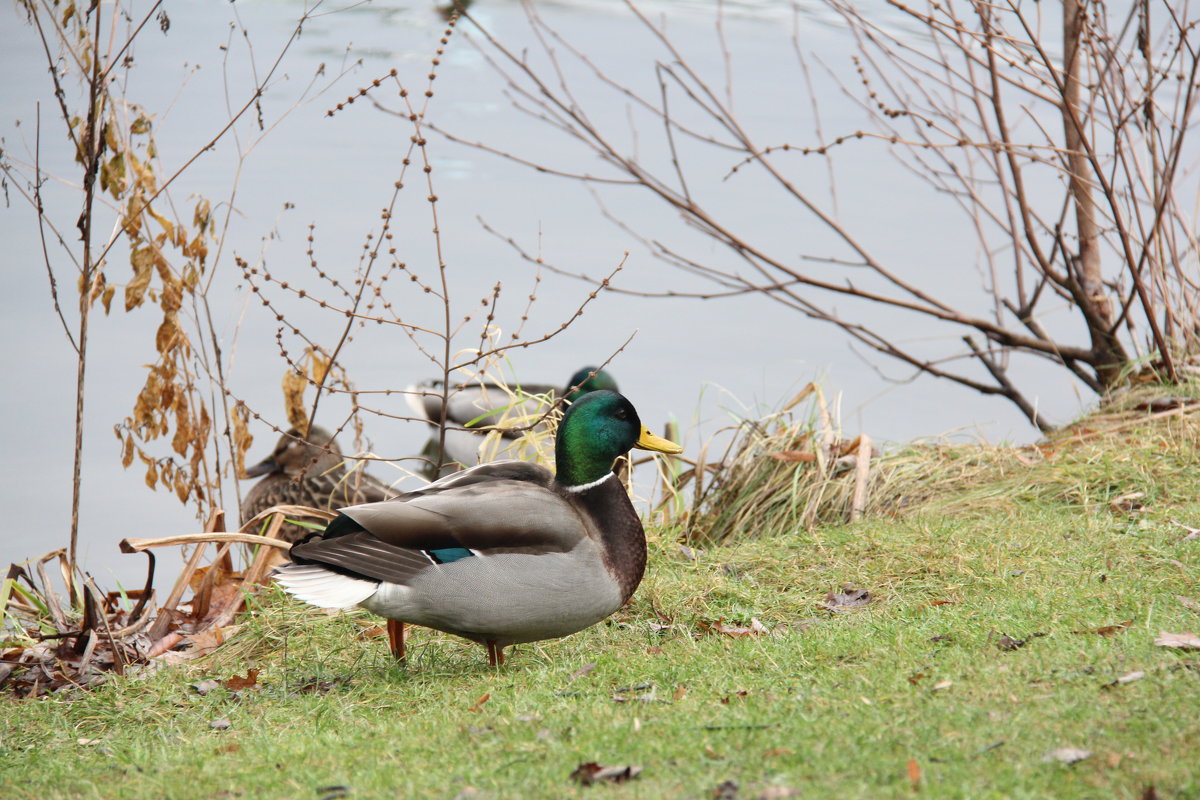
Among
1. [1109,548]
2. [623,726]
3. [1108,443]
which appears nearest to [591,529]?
[623,726]

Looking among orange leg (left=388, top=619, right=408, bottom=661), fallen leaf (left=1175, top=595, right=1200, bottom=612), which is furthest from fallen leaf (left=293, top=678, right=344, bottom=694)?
fallen leaf (left=1175, top=595, right=1200, bottom=612)

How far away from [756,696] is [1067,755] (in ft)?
2.83

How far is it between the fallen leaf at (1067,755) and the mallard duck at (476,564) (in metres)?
1.50

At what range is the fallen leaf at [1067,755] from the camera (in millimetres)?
2465

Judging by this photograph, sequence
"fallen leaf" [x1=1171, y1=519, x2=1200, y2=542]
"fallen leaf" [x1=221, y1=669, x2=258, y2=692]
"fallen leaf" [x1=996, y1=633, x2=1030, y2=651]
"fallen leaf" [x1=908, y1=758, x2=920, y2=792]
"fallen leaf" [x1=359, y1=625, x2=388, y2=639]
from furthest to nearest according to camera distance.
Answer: "fallen leaf" [x1=1171, y1=519, x2=1200, y2=542] < "fallen leaf" [x1=359, y1=625, x2=388, y2=639] < "fallen leaf" [x1=221, y1=669, x2=258, y2=692] < "fallen leaf" [x1=996, y1=633, x2=1030, y2=651] < "fallen leaf" [x1=908, y1=758, x2=920, y2=792]

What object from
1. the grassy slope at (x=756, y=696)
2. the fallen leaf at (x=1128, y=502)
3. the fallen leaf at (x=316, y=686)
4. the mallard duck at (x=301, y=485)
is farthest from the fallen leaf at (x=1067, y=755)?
the mallard duck at (x=301, y=485)

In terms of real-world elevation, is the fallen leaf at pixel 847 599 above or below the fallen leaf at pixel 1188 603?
below

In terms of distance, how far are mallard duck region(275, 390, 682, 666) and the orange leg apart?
0.26 feet

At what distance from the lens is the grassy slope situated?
2.55m

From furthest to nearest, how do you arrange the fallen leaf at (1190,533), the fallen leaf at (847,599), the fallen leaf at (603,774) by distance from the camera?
1. the fallen leaf at (1190,533)
2. the fallen leaf at (847,599)
3. the fallen leaf at (603,774)

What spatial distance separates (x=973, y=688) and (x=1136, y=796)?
70 cm

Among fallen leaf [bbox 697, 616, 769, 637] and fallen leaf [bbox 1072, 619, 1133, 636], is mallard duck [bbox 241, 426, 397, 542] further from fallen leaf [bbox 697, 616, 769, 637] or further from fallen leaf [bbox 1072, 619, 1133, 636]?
fallen leaf [bbox 1072, 619, 1133, 636]

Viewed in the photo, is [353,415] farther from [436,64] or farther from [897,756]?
[897,756]

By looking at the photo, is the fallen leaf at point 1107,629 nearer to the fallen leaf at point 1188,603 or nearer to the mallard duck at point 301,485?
the fallen leaf at point 1188,603
